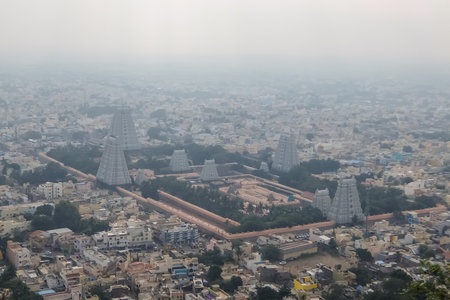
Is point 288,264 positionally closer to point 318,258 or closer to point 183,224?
point 318,258

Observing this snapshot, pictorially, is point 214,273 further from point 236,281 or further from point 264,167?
point 264,167

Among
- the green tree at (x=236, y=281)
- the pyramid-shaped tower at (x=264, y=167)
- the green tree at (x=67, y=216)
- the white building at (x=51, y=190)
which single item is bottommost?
the pyramid-shaped tower at (x=264, y=167)

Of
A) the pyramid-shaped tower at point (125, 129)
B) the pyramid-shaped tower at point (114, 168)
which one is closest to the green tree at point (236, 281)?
the pyramid-shaped tower at point (114, 168)

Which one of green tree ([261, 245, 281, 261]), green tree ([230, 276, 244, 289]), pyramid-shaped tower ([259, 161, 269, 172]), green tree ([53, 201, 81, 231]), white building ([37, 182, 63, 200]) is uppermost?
green tree ([230, 276, 244, 289])

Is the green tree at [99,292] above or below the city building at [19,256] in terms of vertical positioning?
above

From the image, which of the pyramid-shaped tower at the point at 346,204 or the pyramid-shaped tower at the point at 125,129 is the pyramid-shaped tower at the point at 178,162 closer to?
the pyramid-shaped tower at the point at 125,129

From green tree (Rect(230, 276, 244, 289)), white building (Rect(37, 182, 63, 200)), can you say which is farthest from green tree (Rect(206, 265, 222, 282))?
white building (Rect(37, 182, 63, 200))

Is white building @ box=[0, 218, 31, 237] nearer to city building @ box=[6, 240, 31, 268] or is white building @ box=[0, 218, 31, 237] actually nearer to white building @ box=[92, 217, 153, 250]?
city building @ box=[6, 240, 31, 268]

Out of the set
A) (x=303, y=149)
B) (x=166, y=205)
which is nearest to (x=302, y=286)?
(x=166, y=205)
